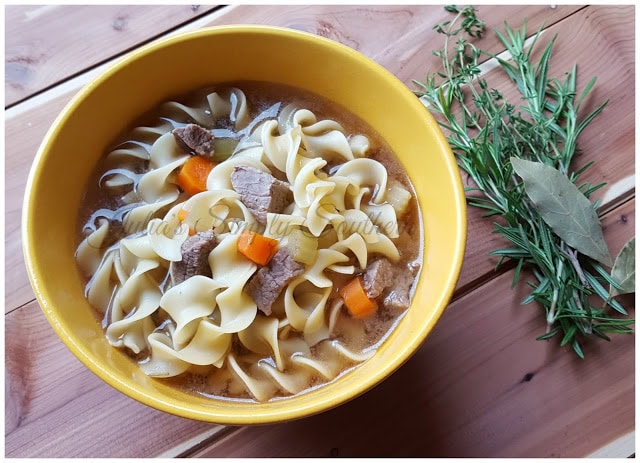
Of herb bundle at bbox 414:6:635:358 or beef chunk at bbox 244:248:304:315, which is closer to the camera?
beef chunk at bbox 244:248:304:315

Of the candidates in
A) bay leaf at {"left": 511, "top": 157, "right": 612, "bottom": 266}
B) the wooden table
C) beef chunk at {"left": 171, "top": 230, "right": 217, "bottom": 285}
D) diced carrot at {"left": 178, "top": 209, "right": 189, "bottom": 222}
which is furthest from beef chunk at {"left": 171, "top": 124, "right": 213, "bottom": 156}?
bay leaf at {"left": 511, "top": 157, "right": 612, "bottom": 266}

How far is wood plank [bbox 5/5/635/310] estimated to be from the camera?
→ 9.66ft

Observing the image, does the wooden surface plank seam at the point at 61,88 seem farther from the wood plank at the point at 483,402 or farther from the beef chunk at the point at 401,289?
the wood plank at the point at 483,402

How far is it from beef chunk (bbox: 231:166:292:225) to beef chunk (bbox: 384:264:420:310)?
621 millimetres

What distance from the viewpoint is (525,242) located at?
9.00 ft

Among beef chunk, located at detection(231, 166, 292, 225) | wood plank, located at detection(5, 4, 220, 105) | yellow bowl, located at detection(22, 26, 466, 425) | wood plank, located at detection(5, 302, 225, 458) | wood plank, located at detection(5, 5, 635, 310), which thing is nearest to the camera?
yellow bowl, located at detection(22, 26, 466, 425)

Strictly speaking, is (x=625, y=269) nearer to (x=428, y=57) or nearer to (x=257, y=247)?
(x=428, y=57)

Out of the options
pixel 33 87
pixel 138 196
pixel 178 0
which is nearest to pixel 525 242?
pixel 138 196

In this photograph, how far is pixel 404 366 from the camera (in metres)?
2.82

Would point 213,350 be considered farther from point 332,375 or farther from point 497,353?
point 497,353

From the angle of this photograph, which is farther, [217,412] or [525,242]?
[525,242]

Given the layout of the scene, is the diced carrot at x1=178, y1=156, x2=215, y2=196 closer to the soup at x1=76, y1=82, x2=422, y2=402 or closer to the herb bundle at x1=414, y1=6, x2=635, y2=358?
the soup at x1=76, y1=82, x2=422, y2=402

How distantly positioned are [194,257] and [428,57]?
1639 millimetres

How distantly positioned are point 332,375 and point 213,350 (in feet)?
1.68
